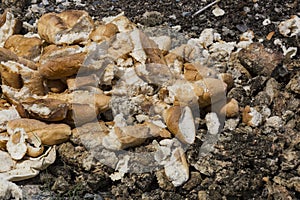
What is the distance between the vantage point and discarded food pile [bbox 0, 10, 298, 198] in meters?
1.79

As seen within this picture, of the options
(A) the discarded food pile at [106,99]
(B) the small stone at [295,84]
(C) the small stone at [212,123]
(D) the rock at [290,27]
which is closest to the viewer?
(A) the discarded food pile at [106,99]

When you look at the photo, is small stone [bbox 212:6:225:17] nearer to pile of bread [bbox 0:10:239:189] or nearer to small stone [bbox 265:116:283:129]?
pile of bread [bbox 0:10:239:189]

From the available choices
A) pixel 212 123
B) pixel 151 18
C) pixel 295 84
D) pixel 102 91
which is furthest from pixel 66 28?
pixel 295 84

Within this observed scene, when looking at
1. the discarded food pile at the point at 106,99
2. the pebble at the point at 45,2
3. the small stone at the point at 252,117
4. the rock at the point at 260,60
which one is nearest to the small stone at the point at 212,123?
the discarded food pile at the point at 106,99

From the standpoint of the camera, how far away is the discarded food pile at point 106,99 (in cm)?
179

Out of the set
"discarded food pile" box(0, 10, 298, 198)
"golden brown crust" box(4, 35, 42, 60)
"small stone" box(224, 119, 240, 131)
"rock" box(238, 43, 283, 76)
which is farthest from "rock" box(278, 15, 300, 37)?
"golden brown crust" box(4, 35, 42, 60)

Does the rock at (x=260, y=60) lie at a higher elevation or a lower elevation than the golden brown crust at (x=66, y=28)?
lower

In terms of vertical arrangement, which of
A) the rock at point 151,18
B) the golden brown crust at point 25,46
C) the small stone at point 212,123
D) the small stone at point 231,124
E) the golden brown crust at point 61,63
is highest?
the golden brown crust at point 61,63

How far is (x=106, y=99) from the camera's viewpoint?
6.07 ft

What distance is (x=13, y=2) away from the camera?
240cm

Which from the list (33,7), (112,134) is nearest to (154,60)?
(112,134)

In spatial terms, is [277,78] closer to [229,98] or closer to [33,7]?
[229,98]

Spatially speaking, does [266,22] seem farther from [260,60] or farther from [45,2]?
[45,2]

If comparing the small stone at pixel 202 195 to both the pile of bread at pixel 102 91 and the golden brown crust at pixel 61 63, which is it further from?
the golden brown crust at pixel 61 63
